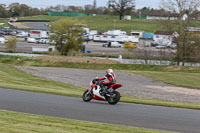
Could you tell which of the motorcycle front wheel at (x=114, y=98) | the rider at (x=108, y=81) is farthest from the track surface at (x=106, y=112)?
the rider at (x=108, y=81)

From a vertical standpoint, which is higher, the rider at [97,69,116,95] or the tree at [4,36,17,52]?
the rider at [97,69,116,95]

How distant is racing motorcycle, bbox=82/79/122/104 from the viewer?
17.1 metres

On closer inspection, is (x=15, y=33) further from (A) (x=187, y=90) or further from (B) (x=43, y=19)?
(A) (x=187, y=90)

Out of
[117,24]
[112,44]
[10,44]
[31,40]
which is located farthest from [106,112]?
[117,24]

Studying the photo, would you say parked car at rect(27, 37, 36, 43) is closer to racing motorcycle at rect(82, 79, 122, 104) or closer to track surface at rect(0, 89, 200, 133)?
track surface at rect(0, 89, 200, 133)

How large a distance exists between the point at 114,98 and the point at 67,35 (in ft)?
184

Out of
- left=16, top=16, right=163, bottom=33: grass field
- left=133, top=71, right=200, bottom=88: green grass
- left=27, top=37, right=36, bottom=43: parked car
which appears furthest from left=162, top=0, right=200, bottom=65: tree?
left=16, top=16, right=163, bottom=33: grass field

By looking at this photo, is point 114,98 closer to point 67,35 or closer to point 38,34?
point 67,35

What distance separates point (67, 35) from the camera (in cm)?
7231

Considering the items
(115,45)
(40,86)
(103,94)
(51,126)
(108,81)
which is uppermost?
(108,81)

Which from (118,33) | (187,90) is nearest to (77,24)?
(118,33)

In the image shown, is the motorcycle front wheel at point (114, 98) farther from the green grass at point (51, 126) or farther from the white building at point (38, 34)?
the white building at point (38, 34)

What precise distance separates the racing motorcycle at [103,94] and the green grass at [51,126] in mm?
4705

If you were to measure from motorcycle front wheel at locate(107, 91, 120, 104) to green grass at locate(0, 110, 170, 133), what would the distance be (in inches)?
184
